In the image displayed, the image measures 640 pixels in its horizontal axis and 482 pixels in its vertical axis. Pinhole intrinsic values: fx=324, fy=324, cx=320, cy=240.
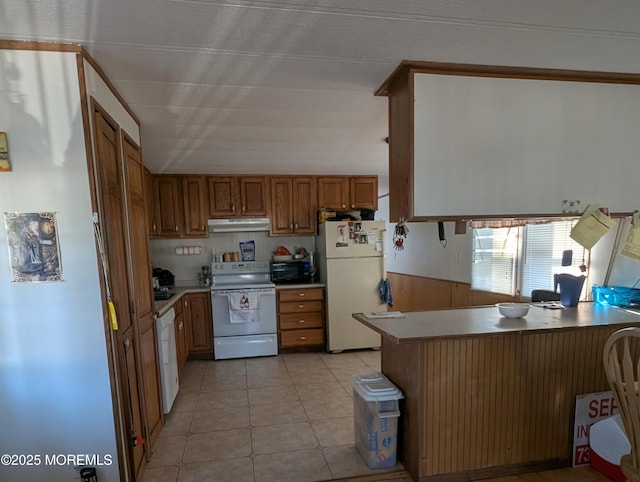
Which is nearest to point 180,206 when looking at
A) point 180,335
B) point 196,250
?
point 196,250

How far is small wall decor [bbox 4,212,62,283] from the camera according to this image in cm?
144

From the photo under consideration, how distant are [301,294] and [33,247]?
2.89 meters

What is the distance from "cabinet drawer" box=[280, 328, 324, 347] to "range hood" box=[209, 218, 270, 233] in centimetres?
140

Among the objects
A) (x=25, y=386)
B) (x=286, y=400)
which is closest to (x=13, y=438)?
(x=25, y=386)

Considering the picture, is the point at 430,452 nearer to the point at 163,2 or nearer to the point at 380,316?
the point at 380,316

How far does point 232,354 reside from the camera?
3908 mm

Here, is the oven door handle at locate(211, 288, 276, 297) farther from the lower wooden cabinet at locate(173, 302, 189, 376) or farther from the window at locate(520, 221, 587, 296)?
the window at locate(520, 221, 587, 296)

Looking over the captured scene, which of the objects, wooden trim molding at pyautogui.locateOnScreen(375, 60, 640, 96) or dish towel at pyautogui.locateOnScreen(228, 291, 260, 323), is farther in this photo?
dish towel at pyautogui.locateOnScreen(228, 291, 260, 323)

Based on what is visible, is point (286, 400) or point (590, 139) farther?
point (286, 400)

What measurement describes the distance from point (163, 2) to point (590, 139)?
2.28m

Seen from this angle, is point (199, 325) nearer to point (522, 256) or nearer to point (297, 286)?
point (297, 286)

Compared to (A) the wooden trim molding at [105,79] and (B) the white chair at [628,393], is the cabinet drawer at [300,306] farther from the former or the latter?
(B) the white chair at [628,393]

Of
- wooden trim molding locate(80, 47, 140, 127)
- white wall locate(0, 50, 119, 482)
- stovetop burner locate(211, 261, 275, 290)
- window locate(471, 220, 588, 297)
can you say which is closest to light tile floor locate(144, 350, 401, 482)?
white wall locate(0, 50, 119, 482)

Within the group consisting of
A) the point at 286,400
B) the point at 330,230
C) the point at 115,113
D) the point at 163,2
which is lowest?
the point at 286,400
